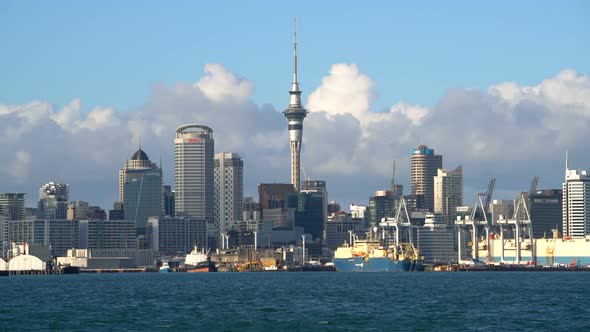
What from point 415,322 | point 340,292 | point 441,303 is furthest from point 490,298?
point 415,322

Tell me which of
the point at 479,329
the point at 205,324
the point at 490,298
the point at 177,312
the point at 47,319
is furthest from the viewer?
the point at 490,298

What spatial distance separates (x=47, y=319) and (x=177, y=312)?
47.9 feet

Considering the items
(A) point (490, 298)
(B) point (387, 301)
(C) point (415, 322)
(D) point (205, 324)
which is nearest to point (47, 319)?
(D) point (205, 324)

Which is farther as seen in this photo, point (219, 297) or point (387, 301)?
point (219, 297)

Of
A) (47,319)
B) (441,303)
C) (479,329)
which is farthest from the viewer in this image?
(441,303)

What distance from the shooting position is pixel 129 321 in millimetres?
112750

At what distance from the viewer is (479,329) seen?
103188mm

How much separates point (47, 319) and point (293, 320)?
23505mm

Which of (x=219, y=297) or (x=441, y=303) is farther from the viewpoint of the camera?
(x=219, y=297)

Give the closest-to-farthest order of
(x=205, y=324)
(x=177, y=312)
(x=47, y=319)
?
(x=205, y=324), (x=47, y=319), (x=177, y=312)

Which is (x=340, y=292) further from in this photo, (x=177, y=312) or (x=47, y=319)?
(x=47, y=319)

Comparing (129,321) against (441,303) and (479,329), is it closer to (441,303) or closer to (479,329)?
(479,329)

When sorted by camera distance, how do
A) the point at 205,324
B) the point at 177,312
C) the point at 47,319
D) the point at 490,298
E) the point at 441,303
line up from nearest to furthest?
the point at 205,324, the point at 47,319, the point at 177,312, the point at 441,303, the point at 490,298

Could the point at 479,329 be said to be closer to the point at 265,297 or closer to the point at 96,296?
the point at 265,297
